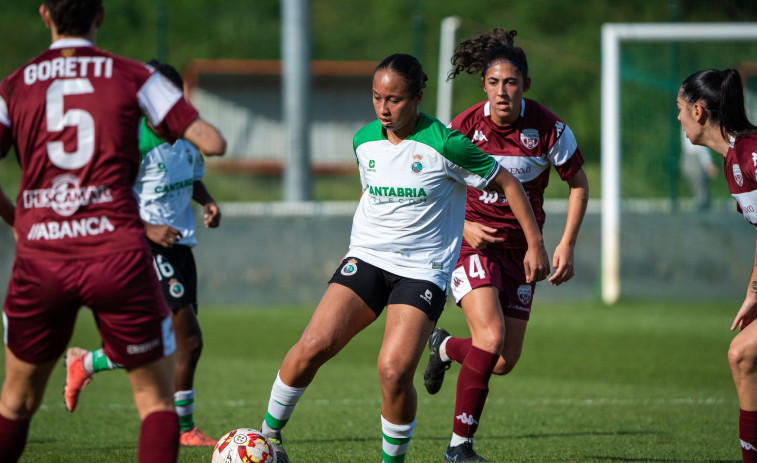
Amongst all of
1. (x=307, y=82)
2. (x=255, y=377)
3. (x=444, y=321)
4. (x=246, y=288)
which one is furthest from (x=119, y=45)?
(x=255, y=377)

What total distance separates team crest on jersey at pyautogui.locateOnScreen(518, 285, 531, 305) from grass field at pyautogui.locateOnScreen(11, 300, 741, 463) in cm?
91

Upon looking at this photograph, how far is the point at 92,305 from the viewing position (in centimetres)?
351

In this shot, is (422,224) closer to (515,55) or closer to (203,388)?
(515,55)

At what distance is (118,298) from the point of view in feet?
11.4

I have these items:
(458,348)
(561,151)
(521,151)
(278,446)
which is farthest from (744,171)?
(278,446)

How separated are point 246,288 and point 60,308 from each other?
35.9 ft

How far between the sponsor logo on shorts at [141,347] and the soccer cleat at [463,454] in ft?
7.59

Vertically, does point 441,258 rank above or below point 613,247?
above

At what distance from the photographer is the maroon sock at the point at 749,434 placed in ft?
15.0

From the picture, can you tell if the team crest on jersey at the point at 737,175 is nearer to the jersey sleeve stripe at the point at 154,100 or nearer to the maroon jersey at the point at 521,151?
the maroon jersey at the point at 521,151

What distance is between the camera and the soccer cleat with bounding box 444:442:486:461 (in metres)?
5.30

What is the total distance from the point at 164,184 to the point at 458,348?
2.19m

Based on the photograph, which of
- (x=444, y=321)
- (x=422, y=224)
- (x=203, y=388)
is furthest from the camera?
(x=444, y=321)

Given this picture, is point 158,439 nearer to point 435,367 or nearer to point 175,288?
point 175,288
